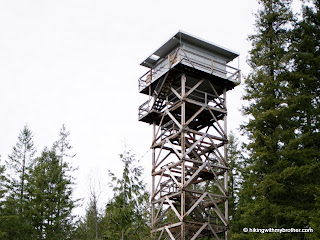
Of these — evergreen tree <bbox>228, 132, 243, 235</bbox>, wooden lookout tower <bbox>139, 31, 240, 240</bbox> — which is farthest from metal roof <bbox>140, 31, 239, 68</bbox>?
evergreen tree <bbox>228, 132, 243, 235</bbox>

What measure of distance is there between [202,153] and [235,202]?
6.37m

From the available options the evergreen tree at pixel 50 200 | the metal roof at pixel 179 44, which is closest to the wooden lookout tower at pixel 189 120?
the metal roof at pixel 179 44

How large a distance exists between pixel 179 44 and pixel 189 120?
161 inches

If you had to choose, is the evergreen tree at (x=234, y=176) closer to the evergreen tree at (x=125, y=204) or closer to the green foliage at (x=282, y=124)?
the green foliage at (x=282, y=124)

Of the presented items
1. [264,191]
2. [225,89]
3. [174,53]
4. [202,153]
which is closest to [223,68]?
[225,89]

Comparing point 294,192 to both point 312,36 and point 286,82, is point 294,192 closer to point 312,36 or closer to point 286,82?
point 286,82

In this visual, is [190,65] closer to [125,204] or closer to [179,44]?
[179,44]

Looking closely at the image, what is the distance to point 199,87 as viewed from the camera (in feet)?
83.9

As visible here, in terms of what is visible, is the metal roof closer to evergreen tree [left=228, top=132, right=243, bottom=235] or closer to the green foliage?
the green foliage

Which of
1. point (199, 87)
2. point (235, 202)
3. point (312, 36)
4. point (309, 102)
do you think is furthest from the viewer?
point (235, 202)

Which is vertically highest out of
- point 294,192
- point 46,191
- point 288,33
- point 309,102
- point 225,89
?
point 288,33

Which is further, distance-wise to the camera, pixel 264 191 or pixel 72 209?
pixel 72 209

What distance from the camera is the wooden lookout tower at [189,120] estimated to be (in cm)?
2283

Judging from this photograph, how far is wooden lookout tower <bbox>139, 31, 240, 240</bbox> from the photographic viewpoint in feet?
74.9
